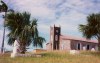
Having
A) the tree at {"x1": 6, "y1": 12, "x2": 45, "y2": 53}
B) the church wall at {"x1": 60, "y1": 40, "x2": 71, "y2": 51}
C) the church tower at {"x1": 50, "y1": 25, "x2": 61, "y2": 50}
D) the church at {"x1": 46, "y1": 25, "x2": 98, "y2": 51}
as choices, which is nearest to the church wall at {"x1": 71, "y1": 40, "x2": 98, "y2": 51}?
the church at {"x1": 46, "y1": 25, "x2": 98, "y2": 51}

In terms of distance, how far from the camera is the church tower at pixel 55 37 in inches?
3150

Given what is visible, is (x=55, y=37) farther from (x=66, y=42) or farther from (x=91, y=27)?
(x=91, y=27)

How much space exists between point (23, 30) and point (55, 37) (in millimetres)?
44501

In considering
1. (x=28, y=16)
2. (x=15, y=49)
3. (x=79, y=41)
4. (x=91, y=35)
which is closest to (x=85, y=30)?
(x=91, y=35)

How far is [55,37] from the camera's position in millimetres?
80812

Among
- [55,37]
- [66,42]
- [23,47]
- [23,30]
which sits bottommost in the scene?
[66,42]

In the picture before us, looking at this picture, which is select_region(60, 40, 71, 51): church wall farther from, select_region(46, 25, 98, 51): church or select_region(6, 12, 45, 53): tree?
select_region(6, 12, 45, 53): tree

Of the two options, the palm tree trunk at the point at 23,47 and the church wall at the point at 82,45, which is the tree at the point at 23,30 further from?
the church wall at the point at 82,45

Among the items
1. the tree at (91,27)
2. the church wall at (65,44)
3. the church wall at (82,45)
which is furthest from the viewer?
the church wall at (82,45)

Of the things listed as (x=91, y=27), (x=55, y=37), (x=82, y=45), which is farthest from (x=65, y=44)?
(x=91, y=27)

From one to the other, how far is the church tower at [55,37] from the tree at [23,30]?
42306 mm

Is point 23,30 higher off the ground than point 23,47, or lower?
higher


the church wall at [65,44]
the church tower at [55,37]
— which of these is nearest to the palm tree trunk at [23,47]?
the church wall at [65,44]

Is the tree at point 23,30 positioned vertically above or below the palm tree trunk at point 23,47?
above
